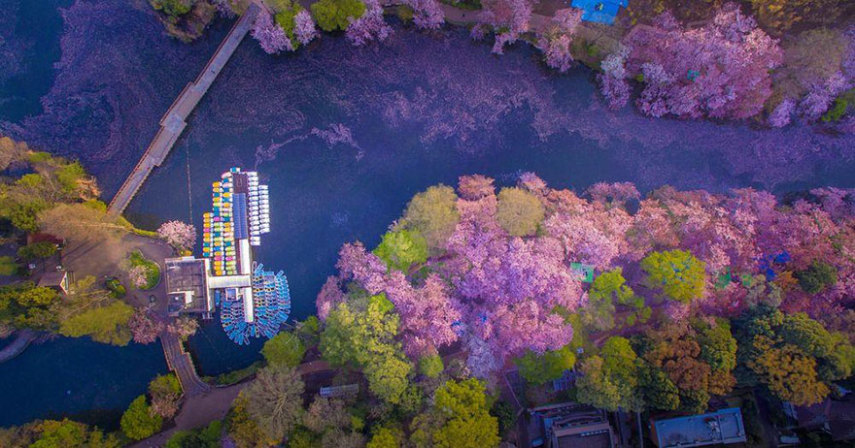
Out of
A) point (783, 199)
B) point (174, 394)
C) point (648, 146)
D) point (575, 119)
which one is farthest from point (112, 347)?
point (783, 199)

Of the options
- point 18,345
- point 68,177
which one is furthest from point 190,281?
point 18,345

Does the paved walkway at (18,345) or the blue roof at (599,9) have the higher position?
the blue roof at (599,9)

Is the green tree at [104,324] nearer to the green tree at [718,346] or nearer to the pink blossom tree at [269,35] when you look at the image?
the pink blossom tree at [269,35]

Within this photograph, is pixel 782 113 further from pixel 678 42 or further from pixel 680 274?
pixel 680 274

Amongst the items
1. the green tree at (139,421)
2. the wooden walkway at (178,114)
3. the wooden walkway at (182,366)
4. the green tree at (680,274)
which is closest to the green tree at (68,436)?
the green tree at (139,421)

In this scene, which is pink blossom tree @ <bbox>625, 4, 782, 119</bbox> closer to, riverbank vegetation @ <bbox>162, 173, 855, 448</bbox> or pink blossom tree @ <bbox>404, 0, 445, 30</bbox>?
riverbank vegetation @ <bbox>162, 173, 855, 448</bbox>

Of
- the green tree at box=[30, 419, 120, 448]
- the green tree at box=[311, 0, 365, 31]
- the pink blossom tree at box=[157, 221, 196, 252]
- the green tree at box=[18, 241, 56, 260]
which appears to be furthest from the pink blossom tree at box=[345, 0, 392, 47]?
the green tree at box=[30, 419, 120, 448]
